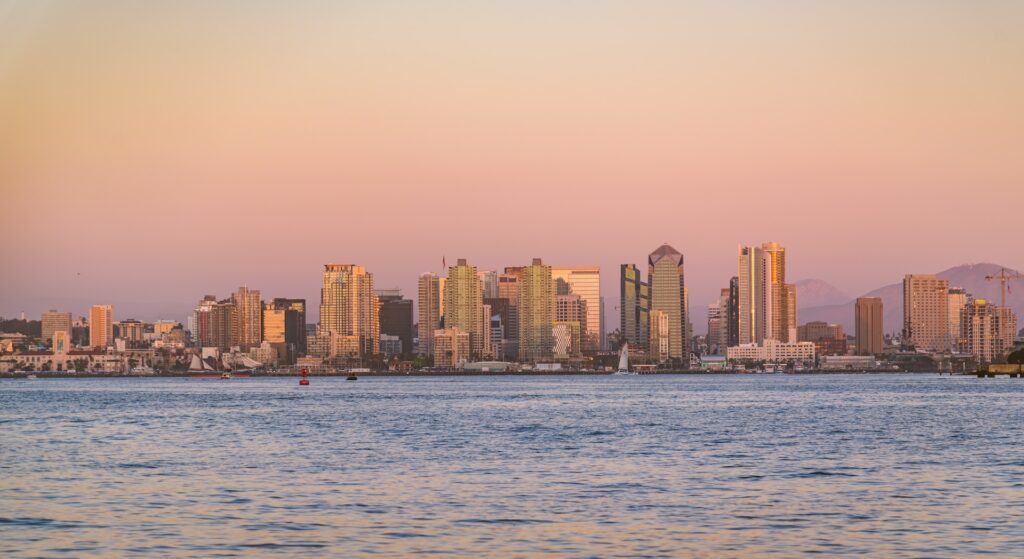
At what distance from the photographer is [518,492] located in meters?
47.5

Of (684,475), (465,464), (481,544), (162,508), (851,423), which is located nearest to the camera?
(481,544)

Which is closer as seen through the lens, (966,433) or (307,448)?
(307,448)

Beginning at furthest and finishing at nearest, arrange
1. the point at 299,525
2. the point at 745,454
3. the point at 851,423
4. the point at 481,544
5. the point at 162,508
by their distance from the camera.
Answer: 1. the point at 851,423
2. the point at 745,454
3. the point at 162,508
4. the point at 299,525
5. the point at 481,544

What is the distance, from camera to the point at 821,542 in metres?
35.6

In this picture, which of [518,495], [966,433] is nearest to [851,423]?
[966,433]

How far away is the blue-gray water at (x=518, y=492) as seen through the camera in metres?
35.8

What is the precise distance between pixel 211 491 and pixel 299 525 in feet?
32.4

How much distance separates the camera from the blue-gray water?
117 ft

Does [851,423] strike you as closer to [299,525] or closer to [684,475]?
[684,475]

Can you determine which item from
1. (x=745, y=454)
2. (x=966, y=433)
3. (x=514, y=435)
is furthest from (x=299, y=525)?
(x=966, y=433)

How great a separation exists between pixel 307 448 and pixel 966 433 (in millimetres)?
38438

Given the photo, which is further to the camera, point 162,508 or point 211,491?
point 211,491

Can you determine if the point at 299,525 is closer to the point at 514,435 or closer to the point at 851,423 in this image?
the point at 514,435

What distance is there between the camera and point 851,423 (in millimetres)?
98562
